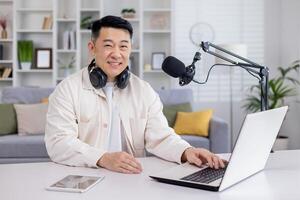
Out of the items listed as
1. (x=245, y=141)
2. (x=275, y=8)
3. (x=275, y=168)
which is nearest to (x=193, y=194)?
(x=245, y=141)

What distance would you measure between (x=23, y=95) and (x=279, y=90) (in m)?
2.93

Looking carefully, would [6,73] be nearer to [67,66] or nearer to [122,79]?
[67,66]

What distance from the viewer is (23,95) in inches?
156

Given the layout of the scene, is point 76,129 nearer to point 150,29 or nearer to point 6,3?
point 150,29

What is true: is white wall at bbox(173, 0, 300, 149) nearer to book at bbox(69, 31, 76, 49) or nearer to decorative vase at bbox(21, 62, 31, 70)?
book at bbox(69, 31, 76, 49)

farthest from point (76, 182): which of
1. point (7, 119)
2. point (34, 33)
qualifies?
point (34, 33)

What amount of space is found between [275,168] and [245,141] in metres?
0.40

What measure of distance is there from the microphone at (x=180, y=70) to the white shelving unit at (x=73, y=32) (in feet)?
12.1

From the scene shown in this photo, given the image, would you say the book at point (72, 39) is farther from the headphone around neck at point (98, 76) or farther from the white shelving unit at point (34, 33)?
the headphone around neck at point (98, 76)

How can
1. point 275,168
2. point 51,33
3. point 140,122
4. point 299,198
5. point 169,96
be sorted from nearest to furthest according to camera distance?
point 299,198
point 275,168
point 140,122
point 169,96
point 51,33

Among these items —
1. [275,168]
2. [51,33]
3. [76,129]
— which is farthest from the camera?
[51,33]

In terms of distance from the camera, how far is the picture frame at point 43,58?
5.07 m

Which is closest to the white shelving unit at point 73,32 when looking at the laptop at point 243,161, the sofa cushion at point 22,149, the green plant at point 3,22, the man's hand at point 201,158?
the green plant at point 3,22

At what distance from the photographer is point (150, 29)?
5.18 metres
